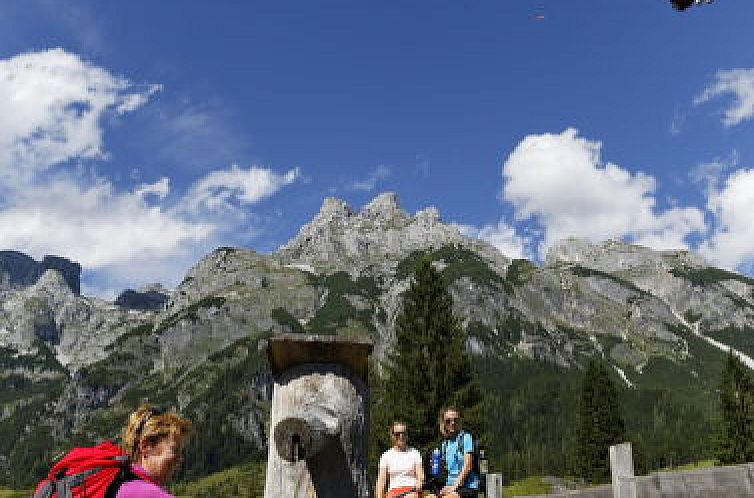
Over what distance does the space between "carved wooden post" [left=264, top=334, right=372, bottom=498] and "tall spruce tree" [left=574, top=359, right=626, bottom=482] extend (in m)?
54.8

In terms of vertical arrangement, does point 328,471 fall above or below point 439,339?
below

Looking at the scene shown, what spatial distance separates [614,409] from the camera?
181 feet

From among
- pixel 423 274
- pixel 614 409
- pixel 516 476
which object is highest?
pixel 423 274

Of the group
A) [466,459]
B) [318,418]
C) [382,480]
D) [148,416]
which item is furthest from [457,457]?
[318,418]

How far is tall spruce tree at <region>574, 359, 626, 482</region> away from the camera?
5341 centimetres

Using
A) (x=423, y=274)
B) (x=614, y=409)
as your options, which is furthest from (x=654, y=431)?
(x=423, y=274)

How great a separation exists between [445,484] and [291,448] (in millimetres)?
4744

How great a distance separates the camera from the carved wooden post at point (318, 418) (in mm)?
2389

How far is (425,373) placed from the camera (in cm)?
2891

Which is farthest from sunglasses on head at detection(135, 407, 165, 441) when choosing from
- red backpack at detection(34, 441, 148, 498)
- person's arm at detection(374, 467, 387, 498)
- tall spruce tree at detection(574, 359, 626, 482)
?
tall spruce tree at detection(574, 359, 626, 482)

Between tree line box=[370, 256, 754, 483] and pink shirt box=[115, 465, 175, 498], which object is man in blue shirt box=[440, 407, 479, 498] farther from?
tree line box=[370, 256, 754, 483]

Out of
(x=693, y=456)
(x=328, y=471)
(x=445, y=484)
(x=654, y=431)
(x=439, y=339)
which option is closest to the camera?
(x=328, y=471)

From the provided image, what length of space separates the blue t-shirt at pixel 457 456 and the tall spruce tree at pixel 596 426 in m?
50.5

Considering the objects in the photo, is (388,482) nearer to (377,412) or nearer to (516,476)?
(377,412)
